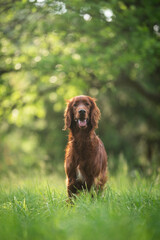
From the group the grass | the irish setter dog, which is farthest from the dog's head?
the grass

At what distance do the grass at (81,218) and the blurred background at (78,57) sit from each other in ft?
6.43

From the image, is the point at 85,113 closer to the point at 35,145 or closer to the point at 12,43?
the point at 12,43

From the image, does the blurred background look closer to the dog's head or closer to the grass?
the dog's head

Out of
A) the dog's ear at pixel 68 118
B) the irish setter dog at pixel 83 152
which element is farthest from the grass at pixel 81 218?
the dog's ear at pixel 68 118

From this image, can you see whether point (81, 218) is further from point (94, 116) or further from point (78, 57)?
point (78, 57)

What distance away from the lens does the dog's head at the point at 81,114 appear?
3.73 m

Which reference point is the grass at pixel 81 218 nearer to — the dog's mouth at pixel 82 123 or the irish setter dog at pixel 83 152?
the irish setter dog at pixel 83 152

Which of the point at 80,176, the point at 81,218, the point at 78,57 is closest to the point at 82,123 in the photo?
the point at 80,176

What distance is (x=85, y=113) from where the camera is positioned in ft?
12.3

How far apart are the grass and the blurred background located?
196 centimetres

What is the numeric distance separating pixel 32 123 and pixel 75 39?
5172mm

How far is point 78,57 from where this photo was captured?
288 inches

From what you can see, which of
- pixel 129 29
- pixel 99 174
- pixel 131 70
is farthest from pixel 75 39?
pixel 99 174

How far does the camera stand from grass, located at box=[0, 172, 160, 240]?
2.08m
